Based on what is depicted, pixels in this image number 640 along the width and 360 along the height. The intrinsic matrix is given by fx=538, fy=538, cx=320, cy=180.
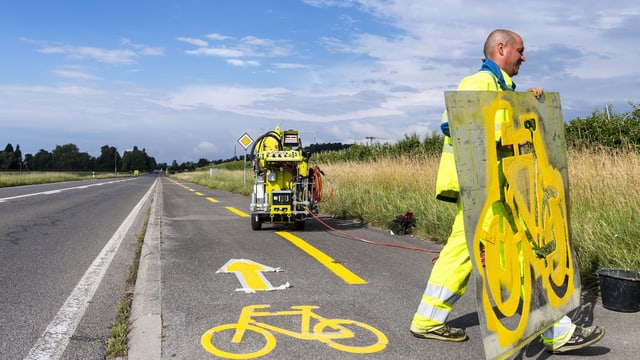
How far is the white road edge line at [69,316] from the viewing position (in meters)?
3.87

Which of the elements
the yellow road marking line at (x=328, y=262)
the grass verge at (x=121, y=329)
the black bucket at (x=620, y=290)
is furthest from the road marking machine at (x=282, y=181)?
the black bucket at (x=620, y=290)

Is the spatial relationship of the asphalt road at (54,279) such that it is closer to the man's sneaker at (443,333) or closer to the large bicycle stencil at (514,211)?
the man's sneaker at (443,333)

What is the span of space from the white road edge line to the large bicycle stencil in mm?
2956

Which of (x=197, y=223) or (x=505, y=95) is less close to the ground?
→ (x=505, y=95)

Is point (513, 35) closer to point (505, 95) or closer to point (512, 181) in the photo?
point (505, 95)

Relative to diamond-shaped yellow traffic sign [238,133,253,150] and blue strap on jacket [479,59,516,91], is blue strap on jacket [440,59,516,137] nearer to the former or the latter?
blue strap on jacket [479,59,516,91]

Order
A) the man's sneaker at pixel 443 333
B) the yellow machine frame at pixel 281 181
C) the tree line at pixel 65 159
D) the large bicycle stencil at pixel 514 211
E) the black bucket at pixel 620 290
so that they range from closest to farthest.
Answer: the large bicycle stencil at pixel 514 211
the man's sneaker at pixel 443 333
the black bucket at pixel 620 290
the yellow machine frame at pixel 281 181
the tree line at pixel 65 159

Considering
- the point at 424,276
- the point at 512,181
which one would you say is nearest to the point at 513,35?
the point at 512,181

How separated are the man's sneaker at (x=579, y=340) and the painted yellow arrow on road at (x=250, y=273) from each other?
9.23ft

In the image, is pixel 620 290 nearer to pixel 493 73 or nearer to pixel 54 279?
pixel 493 73

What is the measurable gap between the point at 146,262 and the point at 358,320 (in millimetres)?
3539

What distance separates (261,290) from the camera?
5.55 metres

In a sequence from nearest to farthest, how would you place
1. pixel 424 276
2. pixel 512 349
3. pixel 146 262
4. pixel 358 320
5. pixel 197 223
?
pixel 512 349, pixel 358 320, pixel 424 276, pixel 146 262, pixel 197 223

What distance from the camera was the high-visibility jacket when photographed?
11.0 feet
